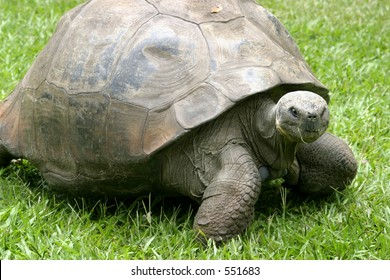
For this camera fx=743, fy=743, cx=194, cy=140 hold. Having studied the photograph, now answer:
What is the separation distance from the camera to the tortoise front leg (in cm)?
367

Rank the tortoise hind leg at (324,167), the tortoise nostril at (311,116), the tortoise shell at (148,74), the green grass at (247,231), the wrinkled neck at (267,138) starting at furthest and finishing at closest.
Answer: the tortoise hind leg at (324,167), the wrinkled neck at (267,138), the tortoise shell at (148,74), the green grass at (247,231), the tortoise nostril at (311,116)

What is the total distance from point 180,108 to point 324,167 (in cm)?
108

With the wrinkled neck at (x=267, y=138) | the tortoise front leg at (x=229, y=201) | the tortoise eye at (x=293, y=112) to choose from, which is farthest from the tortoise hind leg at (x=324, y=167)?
the tortoise eye at (x=293, y=112)

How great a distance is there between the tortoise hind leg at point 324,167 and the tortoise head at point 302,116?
0.71 m

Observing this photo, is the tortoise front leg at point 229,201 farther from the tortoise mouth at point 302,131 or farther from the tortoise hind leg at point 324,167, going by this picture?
the tortoise hind leg at point 324,167

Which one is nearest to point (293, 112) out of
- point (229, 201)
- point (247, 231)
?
point (229, 201)

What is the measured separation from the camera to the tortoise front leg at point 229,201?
367cm

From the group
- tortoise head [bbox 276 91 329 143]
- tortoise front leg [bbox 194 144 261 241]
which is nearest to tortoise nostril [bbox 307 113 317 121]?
tortoise head [bbox 276 91 329 143]

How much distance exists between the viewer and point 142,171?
12.8ft

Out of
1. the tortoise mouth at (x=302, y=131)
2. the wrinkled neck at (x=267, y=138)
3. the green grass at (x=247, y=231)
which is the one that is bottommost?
the green grass at (x=247, y=231)

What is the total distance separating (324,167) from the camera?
14.2 feet

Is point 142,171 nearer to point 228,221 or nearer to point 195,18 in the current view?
point 228,221

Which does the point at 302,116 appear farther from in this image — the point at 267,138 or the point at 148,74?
the point at 148,74

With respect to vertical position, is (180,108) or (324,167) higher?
(180,108)
